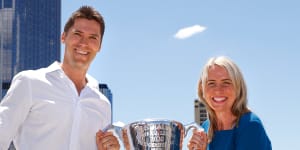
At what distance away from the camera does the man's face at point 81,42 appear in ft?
15.9

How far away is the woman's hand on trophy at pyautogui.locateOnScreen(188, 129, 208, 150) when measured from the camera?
413cm

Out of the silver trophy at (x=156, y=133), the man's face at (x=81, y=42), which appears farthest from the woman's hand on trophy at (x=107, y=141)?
the man's face at (x=81, y=42)

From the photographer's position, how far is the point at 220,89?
14.4 feet

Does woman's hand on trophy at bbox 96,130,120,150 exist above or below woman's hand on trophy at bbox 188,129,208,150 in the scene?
below

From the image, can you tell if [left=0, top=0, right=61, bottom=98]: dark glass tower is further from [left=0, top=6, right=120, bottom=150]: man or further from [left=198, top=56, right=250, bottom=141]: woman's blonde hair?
[left=198, top=56, right=250, bottom=141]: woman's blonde hair

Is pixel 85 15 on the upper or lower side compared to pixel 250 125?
upper

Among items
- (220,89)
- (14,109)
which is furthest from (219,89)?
(14,109)

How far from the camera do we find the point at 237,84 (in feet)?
14.3


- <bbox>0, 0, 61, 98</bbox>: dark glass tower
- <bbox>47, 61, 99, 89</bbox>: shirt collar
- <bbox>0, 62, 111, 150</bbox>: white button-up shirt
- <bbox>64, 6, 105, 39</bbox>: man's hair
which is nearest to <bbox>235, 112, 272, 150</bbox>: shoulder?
<bbox>0, 62, 111, 150</bbox>: white button-up shirt

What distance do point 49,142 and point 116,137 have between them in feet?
1.94

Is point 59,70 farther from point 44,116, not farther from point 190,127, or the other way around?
point 190,127

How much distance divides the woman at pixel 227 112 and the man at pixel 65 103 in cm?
86

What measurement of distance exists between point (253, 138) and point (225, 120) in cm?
39

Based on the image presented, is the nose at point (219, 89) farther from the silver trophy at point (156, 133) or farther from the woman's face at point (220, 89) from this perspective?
the silver trophy at point (156, 133)
